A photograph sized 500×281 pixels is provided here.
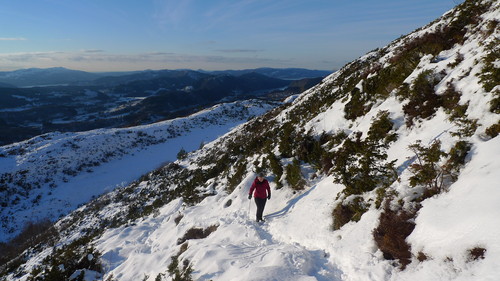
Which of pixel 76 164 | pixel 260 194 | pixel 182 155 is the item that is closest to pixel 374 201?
pixel 260 194

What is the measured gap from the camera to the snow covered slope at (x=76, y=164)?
2569 centimetres

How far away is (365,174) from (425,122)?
81.0 inches

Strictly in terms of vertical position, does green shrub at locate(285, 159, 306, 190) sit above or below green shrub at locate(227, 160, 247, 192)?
above

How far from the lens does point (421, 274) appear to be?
12.0 feet

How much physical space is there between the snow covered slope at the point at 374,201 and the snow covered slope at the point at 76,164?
15.5 m

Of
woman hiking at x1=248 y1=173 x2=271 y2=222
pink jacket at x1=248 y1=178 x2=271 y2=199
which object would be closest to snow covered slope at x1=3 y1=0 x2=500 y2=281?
woman hiking at x1=248 y1=173 x2=271 y2=222

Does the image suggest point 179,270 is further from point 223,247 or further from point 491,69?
point 491,69

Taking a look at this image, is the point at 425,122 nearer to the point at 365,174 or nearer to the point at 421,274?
the point at 365,174

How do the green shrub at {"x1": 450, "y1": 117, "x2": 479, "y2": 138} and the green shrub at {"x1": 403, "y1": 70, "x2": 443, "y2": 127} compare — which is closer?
the green shrub at {"x1": 450, "y1": 117, "x2": 479, "y2": 138}

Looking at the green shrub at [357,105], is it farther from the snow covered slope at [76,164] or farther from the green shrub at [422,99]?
the snow covered slope at [76,164]

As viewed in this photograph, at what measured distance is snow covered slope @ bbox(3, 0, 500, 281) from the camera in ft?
12.6

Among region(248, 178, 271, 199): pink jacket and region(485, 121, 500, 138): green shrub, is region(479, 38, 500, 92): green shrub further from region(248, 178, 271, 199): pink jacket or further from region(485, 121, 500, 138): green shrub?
region(248, 178, 271, 199): pink jacket

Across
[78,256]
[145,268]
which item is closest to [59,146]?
[78,256]

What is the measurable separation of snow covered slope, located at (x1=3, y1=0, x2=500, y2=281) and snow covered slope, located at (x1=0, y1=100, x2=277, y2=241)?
15.5 metres
